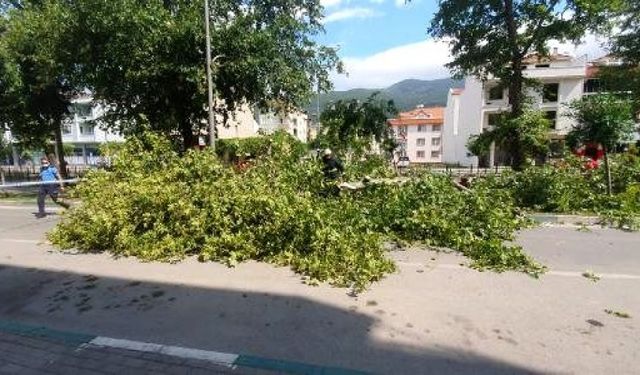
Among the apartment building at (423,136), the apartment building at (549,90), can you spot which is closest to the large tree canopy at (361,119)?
the apartment building at (549,90)

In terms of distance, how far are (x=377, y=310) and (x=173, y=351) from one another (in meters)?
2.31

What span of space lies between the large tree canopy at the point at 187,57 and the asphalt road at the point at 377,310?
9565 mm

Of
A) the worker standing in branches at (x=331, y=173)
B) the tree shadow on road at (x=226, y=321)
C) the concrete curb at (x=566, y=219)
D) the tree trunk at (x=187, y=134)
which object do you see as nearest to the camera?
the tree shadow on road at (x=226, y=321)

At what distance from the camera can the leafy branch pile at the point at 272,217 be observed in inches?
272

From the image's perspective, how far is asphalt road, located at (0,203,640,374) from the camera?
423 cm

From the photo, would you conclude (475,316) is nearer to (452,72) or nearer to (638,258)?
(638,258)

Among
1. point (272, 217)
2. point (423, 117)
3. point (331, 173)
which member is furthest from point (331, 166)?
point (423, 117)

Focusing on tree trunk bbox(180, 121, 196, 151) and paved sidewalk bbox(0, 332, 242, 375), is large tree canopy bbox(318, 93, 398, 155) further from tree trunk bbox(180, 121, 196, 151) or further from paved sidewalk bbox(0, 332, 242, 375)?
paved sidewalk bbox(0, 332, 242, 375)

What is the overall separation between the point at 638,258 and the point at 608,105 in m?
5.41

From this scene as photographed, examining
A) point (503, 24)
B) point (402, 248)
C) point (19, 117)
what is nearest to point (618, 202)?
point (402, 248)

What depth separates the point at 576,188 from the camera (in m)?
11.6

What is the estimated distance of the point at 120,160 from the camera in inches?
369

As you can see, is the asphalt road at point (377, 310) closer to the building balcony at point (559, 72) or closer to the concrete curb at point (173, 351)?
the concrete curb at point (173, 351)

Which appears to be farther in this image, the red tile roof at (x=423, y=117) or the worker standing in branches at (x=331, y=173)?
the red tile roof at (x=423, y=117)
